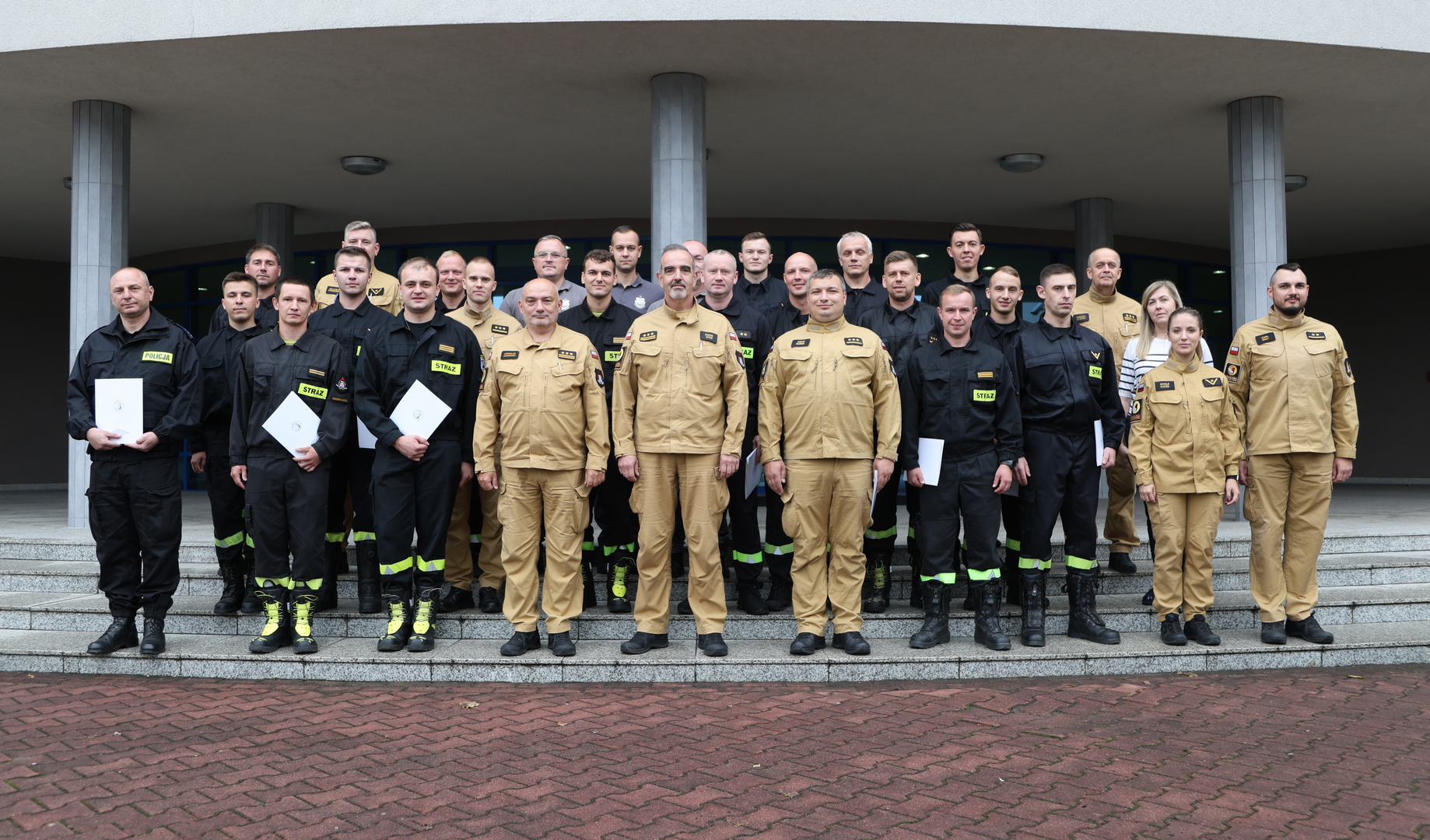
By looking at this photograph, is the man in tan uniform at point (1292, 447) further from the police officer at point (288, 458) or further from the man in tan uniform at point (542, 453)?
the police officer at point (288, 458)

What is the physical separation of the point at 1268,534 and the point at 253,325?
6331 millimetres

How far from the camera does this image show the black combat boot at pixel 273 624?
5551 millimetres

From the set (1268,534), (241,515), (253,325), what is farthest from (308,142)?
(1268,534)

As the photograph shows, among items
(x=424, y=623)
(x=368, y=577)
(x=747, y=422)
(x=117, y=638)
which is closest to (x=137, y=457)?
(x=117, y=638)

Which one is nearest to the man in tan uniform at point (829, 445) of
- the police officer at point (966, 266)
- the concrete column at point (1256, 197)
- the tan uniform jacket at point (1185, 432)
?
the police officer at point (966, 266)

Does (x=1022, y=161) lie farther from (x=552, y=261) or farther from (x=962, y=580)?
(x=552, y=261)

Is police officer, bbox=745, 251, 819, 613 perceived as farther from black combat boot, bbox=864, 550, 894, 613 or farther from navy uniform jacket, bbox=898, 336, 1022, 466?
navy uniform jacket, bbox=898, 336, 1022, 466

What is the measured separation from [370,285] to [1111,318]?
5.39 metres

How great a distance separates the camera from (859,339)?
18.1 feet

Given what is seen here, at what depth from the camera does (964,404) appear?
5551mm

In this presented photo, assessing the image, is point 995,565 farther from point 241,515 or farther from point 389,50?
point 389,50

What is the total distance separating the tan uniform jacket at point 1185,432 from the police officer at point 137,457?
542 centimetres

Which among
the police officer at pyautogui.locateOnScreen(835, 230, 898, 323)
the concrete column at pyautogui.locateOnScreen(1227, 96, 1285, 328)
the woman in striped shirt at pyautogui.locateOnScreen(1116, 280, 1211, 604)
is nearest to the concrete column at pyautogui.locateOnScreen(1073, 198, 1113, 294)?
the concrete column at pyautogui.locateOnScreen(1227, 96, 1285, 328)

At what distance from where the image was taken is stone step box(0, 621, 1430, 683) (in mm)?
5320
